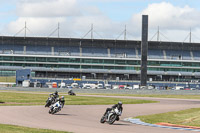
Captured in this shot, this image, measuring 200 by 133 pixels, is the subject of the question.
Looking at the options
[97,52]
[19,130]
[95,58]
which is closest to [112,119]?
[19,130]

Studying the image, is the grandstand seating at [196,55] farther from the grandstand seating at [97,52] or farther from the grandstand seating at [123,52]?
the grandstand seating at [123,52]

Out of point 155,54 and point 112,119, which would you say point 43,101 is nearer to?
point 112,119

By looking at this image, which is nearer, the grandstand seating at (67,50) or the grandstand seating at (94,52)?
the grandstand seating at (67,50)

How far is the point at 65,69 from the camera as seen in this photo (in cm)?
14125

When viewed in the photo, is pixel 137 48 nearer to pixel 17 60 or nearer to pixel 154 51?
Answer: pixel 154 51

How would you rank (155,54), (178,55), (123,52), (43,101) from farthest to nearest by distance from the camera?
(178,55) → (123,52) → (155,54) → (43,101)

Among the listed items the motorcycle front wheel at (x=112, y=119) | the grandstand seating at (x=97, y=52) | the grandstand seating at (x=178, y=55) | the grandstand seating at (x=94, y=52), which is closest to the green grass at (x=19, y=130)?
the motorcycle front wheel at (x=112, y=119)

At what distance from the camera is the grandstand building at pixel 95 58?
13975cm

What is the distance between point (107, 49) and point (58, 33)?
18.1m

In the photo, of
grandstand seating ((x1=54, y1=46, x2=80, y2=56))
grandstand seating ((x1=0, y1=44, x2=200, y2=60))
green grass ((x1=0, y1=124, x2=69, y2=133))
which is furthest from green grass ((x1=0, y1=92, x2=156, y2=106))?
grandstand seating ((x1=0, y1=44, x2=200, y2=60))

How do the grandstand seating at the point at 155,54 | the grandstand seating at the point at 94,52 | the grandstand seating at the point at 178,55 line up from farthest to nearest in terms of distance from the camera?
the grandstand seating at the point at 178,55
the grandstand seating at the point at 155,54
the grandstand seating at the point at 94,52

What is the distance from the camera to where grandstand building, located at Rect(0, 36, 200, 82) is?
139750 mm

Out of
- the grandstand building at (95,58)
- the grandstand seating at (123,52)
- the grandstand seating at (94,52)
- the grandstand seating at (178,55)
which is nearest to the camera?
the grandstand building at (95,58)

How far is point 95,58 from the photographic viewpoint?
140m
